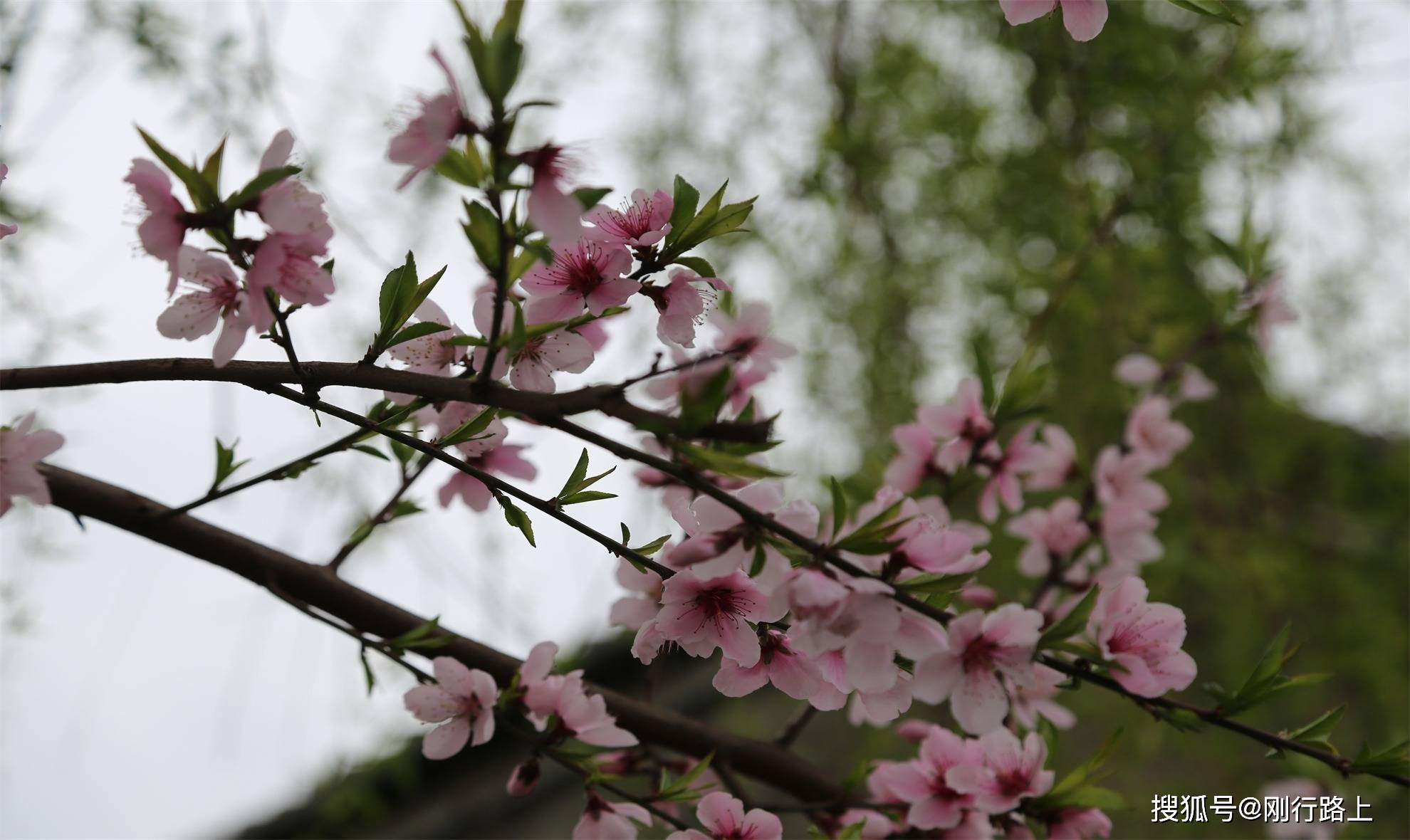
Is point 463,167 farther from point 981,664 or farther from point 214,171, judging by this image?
point 981,664

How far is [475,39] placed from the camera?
17.2 inches

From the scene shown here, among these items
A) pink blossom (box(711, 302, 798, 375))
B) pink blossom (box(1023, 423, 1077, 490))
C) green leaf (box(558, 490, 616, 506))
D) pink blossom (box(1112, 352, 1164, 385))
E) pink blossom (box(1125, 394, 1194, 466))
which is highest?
pink blossom (box(1112, 352, 1164, 385))

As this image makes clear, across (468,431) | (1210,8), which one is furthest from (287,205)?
(1210,8)

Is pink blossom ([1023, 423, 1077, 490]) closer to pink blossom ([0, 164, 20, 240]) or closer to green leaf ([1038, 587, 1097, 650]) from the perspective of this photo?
green leaf ([1038, 587, 1097, 650])

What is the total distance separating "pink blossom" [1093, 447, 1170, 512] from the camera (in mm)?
1154

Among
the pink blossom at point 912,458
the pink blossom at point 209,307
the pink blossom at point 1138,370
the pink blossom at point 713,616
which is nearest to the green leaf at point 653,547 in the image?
the pink blossom at point 713,616

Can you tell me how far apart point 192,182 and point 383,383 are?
142 mm

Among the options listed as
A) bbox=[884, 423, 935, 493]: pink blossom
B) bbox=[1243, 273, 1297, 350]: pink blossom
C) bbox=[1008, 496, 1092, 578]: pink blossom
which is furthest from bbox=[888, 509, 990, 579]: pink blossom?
bbox=[1243, 273, 1297, 350]: pink blossom

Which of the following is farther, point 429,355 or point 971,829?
point 971,829

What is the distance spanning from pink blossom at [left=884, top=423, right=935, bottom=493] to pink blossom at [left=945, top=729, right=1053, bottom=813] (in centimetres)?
34

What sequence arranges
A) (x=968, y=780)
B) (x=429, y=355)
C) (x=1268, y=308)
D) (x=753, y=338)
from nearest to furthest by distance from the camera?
(x=429, y=355) < (x=968, y=780) < (x=753, y=338) < (x=1268, y=308)

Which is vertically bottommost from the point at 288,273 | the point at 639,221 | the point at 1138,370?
the point at 288,273

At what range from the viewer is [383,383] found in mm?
517

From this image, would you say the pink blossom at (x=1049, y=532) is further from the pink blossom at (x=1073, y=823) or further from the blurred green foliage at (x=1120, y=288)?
the pink blossom at (x=1073, y=823)
